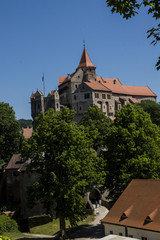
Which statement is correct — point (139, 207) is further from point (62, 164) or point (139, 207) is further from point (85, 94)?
point (85, 94)

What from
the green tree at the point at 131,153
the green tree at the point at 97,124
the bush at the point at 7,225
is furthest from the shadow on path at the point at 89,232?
the green tree at the point at 97,124

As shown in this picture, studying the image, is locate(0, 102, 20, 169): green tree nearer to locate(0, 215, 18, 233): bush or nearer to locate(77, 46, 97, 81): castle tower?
locate(0, 215, 18, 233): bush

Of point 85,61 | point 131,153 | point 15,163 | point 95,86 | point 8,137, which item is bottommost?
point 15,163

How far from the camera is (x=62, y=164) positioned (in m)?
29.5

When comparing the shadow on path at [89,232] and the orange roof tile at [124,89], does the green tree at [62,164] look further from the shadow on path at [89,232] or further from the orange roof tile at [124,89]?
the orange roof tile at [124,89]

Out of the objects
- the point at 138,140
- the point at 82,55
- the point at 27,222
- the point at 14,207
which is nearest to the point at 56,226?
the point at 27,222

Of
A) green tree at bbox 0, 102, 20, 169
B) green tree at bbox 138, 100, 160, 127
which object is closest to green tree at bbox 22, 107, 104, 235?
green tree at bbox 0, 102, 20, 169

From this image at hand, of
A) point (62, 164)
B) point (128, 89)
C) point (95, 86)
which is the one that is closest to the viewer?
point (62, 164)

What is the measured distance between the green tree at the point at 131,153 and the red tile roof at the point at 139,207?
12.7ft

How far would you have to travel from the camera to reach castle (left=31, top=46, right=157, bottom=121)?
94.3 m

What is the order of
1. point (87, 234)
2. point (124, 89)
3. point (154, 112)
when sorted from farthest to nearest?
1. point (124, 89)
2. point (154, 112)
3. point (87, 234)

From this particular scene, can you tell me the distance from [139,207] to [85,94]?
7116 centimetres

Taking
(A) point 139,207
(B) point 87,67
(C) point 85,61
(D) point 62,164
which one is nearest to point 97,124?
(D) point 62,164

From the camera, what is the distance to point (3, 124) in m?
59.2
